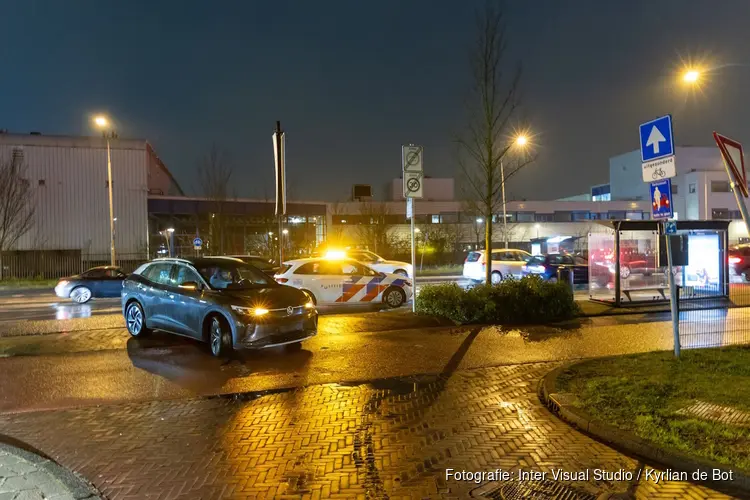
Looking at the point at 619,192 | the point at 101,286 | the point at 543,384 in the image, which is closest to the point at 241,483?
the point at 543,384

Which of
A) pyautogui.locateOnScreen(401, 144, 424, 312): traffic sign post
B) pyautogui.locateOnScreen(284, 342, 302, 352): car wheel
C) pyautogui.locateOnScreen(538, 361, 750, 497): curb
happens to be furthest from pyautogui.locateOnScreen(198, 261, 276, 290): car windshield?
pyautogui.locateOnScreen(538, 361, 750, 497): curb

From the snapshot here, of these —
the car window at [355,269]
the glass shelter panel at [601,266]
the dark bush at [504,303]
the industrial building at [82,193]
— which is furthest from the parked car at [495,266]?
the industrial building at [82,193]

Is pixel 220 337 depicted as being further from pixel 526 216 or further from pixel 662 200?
pixel 526 216

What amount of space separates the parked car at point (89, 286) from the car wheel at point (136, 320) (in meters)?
8.37

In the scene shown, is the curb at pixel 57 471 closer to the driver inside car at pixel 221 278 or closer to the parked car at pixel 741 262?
the driver inside car at pixel 221 278

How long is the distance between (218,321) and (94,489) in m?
4.46

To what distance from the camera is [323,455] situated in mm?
4551

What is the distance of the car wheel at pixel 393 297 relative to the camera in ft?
47.1

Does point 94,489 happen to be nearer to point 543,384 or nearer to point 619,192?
point 543,384

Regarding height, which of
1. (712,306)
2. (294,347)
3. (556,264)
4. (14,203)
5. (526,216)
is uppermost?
(14,203)

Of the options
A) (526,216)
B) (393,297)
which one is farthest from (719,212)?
(393,297)

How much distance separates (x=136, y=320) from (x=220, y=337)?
2734 mm

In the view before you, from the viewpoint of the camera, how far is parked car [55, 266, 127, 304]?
57.6ft

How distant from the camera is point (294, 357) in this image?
844cm
